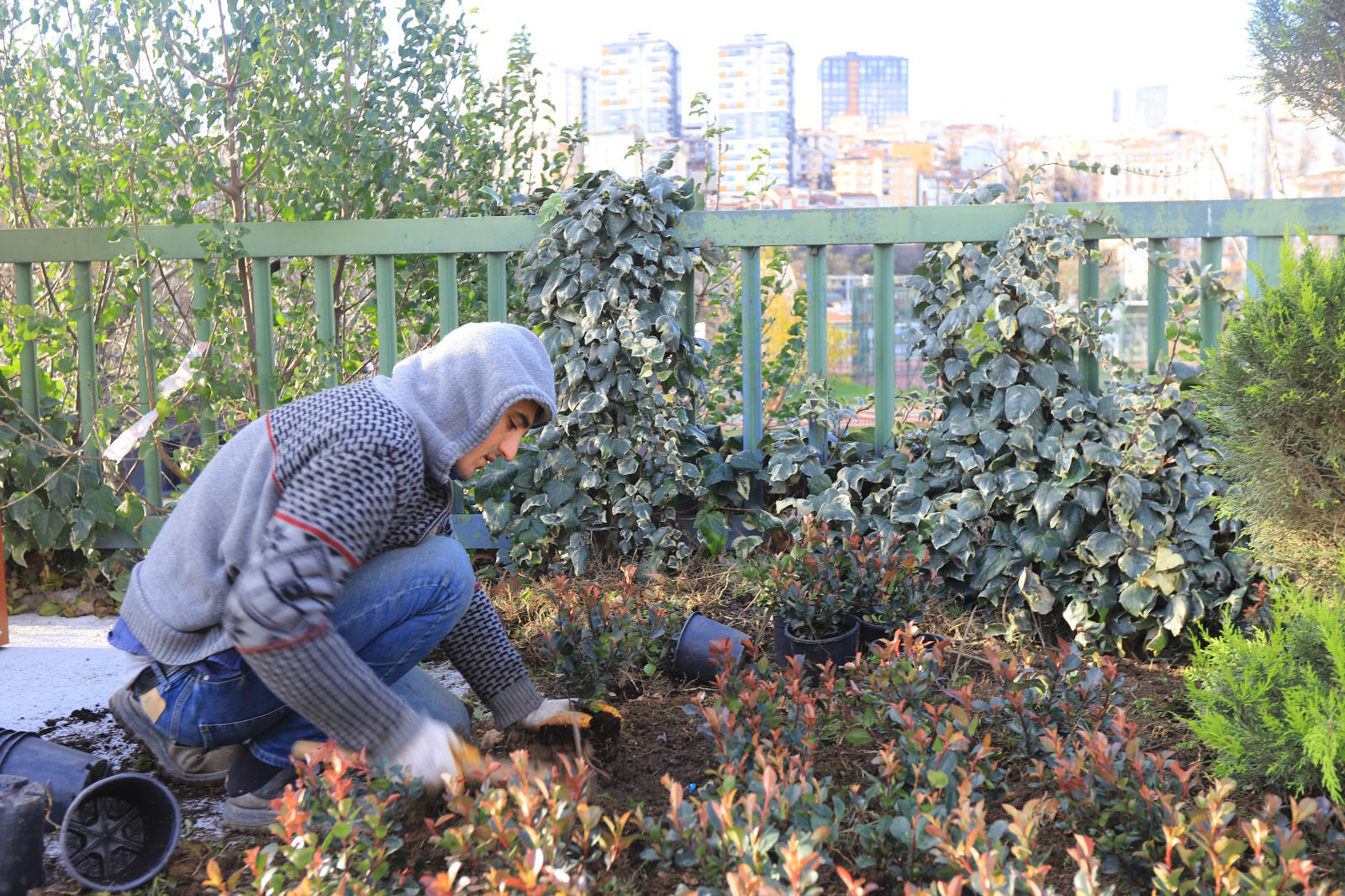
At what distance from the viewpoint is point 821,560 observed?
302 centimetres

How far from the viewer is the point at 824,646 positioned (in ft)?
9.59

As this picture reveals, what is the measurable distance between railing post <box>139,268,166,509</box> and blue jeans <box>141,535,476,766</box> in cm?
195

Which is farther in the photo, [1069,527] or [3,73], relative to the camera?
[3,73]

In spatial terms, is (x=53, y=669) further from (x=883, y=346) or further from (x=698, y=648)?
(x=883, y=346)

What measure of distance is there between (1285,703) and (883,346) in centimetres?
217

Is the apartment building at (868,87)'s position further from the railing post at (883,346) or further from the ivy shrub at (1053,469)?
the ivy shrub at (1053,469)

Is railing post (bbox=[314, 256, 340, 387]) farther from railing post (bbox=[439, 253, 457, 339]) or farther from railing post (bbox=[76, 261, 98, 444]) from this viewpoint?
railing post (bbox=[76, 261, 98, 444])

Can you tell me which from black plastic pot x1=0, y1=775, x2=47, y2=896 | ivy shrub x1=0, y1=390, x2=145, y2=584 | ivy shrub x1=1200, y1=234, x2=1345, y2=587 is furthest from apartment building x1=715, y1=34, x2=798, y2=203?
black plastic pot x1=0, y1=775, x2=47, y2=896

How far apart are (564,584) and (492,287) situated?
1.29 meters

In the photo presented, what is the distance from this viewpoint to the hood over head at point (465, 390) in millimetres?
2031

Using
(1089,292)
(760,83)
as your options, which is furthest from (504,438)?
(760,83)

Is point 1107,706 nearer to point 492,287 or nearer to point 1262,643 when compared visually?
point 1262,643

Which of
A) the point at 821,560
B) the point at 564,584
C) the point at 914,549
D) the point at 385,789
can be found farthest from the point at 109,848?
the point at 914,549

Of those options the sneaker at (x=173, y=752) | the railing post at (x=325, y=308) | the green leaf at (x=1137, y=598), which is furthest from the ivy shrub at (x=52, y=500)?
the green leaf at (x=1137, y=598)
